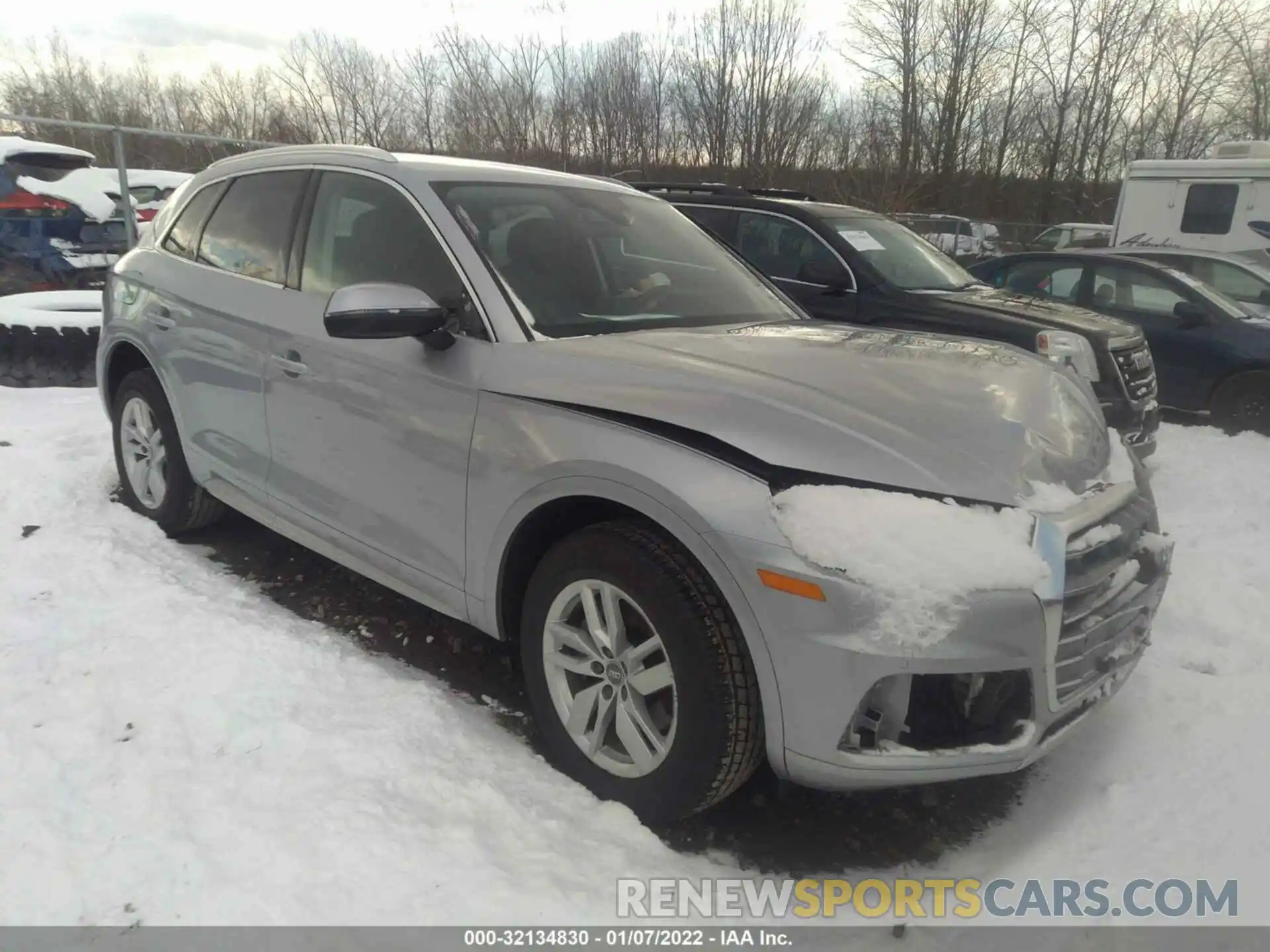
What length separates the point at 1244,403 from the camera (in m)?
7.23

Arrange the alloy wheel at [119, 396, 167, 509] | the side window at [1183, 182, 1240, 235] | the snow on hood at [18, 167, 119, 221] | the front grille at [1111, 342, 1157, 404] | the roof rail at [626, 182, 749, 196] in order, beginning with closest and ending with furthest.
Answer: the alloy wheel at [119, 396, 167, 509] < the front grille at [1111, 342, 1157, 404] < the roof rail at [626, 182, 749, 196] < the snow on hood at [18, 167, 119, 221] < the side window at [1183, 182, 1240, 235]

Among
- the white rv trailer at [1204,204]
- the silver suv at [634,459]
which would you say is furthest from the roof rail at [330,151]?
the white rv trailer at [1204,204]

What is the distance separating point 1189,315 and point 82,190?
10.4 m

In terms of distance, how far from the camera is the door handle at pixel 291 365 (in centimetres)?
314

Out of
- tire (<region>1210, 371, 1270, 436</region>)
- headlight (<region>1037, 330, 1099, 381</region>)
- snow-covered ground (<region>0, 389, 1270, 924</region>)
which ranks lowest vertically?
snow-covered ground (<region>0, 389, 1270, 924</region>)

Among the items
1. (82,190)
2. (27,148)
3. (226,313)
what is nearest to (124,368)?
(226,313)

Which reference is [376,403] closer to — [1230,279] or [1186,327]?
[1186,327]

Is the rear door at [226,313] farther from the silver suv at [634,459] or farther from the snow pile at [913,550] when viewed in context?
the snow pile at [913,550]

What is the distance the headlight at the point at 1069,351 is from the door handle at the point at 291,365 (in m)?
4.46

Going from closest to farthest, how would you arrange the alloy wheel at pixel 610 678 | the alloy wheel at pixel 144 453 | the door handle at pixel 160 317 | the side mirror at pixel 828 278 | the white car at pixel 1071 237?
the alloy wheel at pixel 610 678 → the door handle at pixel 160 317 → the alloy wheel at pixel 144 453 → the side mirror at pixel 828 278 → the white car at pixel 1071 237

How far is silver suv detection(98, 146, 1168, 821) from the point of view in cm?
202

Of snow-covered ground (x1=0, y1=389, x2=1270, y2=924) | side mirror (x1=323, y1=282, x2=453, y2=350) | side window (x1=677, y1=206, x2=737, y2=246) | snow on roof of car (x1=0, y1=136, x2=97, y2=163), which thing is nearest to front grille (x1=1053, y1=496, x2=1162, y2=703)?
snow-covered ground (x1=0, y1=389, x2=1270, y2=924)

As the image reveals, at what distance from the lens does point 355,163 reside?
3.26 m

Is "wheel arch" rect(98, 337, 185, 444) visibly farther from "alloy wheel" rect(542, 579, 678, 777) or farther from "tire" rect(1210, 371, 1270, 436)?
"tire" rect(1210, 371, 1270, 436)
